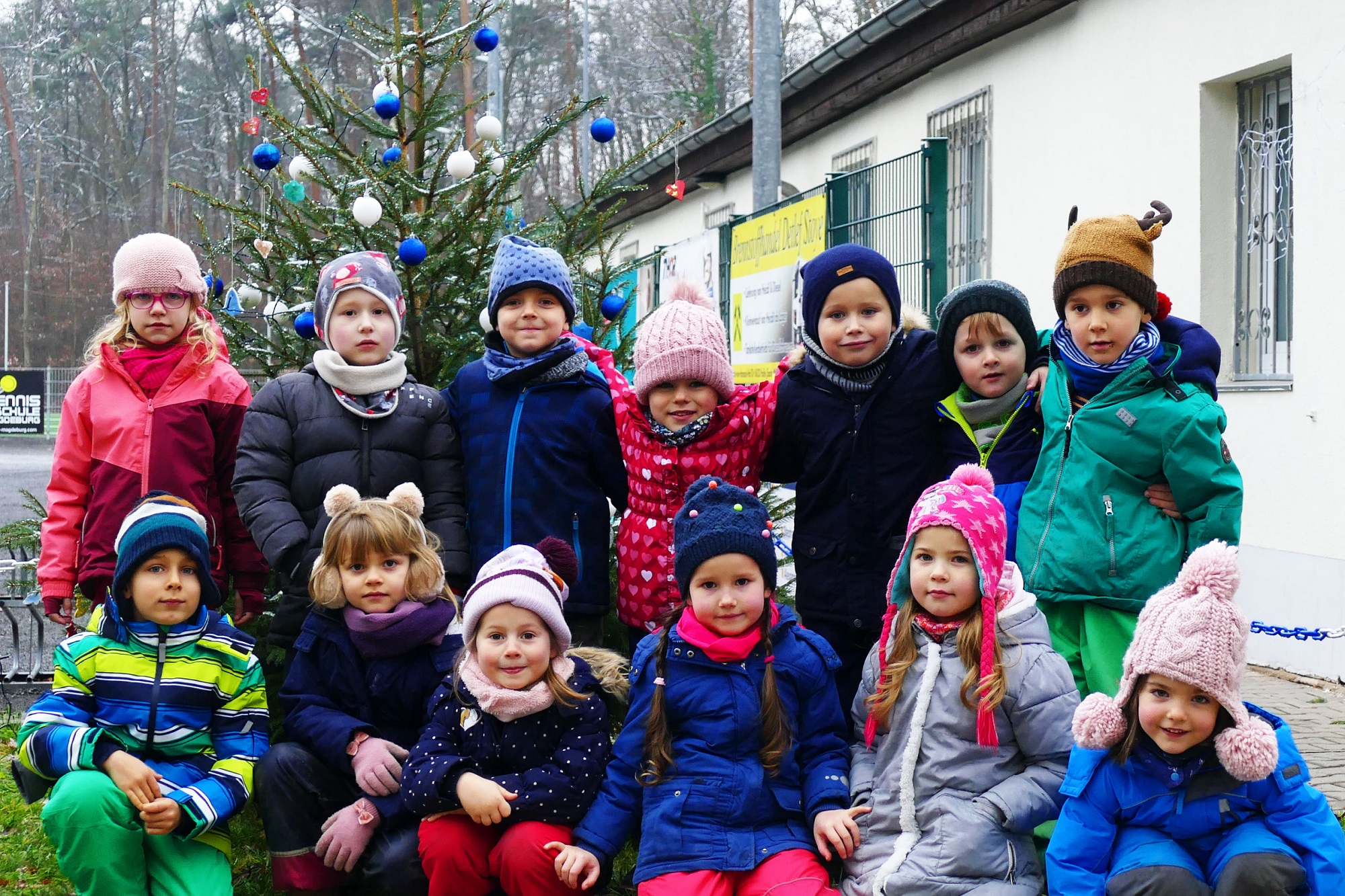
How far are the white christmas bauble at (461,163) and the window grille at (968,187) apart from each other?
19.7 feet

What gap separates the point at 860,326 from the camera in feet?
13.0

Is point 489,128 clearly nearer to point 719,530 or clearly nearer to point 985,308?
point 985,308

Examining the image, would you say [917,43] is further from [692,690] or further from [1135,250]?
[692,690]

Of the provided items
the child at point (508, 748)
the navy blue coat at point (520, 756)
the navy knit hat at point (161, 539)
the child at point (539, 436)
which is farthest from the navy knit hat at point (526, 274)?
the navy blue coat at point (520, 756)

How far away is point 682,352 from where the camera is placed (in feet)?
13.1

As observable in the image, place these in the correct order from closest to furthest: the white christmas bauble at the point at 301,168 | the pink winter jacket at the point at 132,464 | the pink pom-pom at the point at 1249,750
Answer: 1. the pink pom-pom at the point at 1249,750
2. the pink winter jacket at the point at 132,464
3. the white christmas bauble at the point at 301,168

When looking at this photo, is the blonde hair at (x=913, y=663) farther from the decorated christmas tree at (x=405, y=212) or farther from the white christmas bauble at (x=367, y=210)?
the white christmas bauble at (x=367, y=210)

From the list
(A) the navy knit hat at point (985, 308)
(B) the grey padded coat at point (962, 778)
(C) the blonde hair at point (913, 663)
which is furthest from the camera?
(A) the navy knit hat at point (985, 308)

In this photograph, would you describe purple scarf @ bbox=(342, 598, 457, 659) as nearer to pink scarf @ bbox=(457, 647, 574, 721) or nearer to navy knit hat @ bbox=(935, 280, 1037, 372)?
pink scarf @ bbox=(457, 647, 574, 721)

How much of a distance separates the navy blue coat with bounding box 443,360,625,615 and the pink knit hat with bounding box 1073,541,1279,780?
1755mm

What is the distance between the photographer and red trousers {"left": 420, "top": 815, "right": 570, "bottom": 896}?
11.3 feet

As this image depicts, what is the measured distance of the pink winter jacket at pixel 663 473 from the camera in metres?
4.04

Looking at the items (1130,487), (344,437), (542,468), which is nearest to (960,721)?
(1130,487)

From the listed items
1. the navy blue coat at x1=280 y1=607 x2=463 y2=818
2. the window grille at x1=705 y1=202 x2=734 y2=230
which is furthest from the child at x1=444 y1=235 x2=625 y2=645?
the window grille at x1=705 y1=202 x2=734 y2=230
